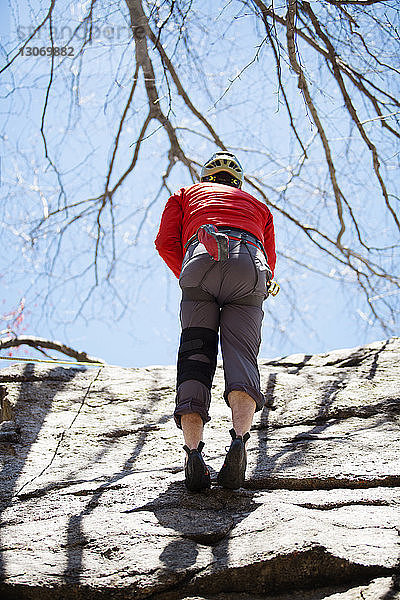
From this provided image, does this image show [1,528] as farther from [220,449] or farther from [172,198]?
[172,198]

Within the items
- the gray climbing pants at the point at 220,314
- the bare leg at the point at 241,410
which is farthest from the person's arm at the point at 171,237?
the bare leg at the point at 241,410

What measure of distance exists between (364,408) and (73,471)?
4.95ft

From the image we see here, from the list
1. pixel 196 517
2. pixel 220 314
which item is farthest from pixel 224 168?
pixel 196 517

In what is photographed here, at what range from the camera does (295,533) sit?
1.67 metres

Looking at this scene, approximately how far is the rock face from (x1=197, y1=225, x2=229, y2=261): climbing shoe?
0.91 m

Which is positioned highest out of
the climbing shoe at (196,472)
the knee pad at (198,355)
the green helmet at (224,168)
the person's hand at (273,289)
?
the green helmet at (224,168)

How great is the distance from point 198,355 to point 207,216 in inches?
25.1

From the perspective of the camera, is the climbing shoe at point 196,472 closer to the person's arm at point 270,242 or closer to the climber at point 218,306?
the climber at point 218,306

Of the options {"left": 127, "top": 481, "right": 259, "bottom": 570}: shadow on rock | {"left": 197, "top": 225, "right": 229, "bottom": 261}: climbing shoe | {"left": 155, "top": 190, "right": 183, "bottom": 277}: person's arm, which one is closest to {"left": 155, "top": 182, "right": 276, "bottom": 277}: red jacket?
{"left": 155, "top": 190, "right": 183, "bottom": 277}: person's arm

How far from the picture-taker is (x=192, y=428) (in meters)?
2.11

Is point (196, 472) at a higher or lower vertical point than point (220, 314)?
lower

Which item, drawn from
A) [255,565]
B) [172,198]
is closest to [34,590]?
[255,565]

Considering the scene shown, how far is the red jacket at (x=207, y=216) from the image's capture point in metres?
2.48

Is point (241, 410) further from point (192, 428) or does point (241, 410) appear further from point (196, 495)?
point (196, 495)
